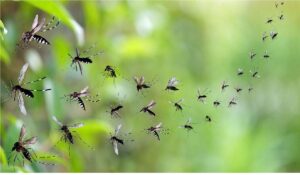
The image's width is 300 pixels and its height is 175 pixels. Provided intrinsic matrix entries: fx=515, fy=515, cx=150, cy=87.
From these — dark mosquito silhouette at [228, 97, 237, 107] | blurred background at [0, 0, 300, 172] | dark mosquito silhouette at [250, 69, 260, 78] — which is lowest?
dark mosquito silhouette at [228, 97, 237, 107]

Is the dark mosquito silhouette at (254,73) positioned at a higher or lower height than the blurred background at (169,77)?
lower

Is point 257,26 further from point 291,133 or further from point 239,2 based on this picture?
point 291,133

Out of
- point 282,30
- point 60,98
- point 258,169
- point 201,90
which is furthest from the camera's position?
point 258,169

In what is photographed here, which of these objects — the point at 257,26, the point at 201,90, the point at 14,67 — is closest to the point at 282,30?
the point at 257,26

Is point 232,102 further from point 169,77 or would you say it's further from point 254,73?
point 169,77

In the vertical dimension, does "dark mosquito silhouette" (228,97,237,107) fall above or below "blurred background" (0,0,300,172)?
below

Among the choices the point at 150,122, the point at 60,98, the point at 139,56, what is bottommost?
the point at 60,98

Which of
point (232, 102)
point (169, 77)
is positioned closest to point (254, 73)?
point (232, 102)

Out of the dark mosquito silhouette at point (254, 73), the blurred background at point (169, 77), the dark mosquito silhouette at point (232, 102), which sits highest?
the blurred background at point (169, 77)
